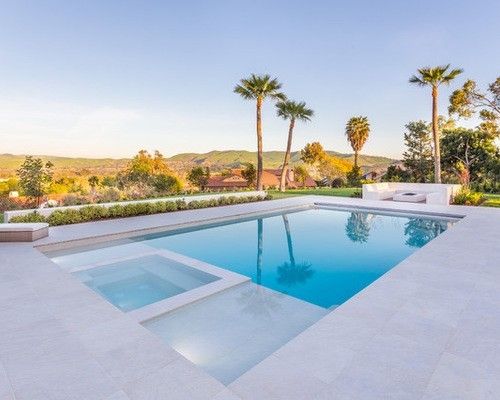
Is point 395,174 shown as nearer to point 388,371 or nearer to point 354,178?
point 354,178

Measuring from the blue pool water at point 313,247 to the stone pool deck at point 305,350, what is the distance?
1.44m

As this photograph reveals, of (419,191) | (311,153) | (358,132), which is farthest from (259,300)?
(311,153)

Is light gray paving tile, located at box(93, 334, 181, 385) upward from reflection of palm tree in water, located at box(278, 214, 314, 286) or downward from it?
upward

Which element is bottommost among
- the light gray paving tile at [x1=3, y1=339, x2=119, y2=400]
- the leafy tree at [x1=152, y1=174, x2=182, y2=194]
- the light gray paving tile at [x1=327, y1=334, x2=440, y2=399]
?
the light gray paving tile at [x1=327, y1=334, x2=440, y2=399]

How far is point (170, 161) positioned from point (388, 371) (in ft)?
271

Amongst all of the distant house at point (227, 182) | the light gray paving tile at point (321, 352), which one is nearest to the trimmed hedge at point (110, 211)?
the light gray paving tile at point (321, 352)

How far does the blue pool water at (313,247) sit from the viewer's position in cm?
587

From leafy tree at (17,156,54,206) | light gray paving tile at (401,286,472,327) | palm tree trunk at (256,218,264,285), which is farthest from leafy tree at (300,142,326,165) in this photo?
light gray paving tile at (401,286,472,327)

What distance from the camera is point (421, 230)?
32.3ft

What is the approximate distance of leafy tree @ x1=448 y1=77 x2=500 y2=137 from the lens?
21203 mm

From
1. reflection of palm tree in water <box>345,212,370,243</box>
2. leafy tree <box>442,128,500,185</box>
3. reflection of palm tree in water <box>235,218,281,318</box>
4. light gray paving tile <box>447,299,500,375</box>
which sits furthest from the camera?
leafy tree <box>442,128,500,185</box>

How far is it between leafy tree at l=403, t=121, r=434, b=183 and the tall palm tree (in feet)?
16.1

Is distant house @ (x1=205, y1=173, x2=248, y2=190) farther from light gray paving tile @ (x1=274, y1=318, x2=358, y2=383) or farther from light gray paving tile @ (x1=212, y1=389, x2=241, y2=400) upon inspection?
light gray paving tile @ (x1=212, y1=389, x2=241, y2=400)

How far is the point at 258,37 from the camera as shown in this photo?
57.5 feet
